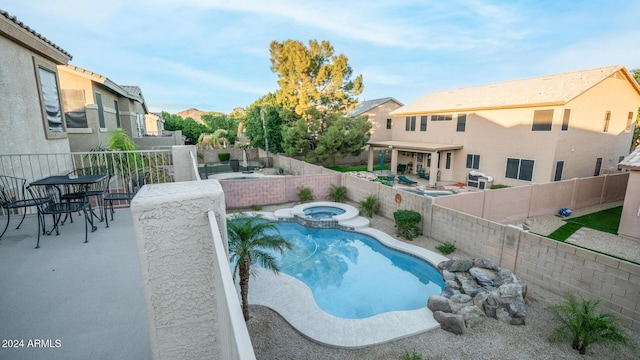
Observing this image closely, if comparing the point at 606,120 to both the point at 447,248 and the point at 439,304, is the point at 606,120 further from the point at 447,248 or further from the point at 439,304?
the point at 439,304

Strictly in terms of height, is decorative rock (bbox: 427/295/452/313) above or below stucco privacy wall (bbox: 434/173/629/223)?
below

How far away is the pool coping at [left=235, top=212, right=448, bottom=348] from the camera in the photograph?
6.04 meters

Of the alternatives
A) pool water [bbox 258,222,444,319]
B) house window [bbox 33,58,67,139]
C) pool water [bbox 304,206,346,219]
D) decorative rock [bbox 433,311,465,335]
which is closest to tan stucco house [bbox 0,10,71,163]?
house window [bbox 33,58,67,139]

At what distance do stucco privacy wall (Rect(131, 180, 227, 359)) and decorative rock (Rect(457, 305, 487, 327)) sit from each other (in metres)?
6.12

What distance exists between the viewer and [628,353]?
551 cm

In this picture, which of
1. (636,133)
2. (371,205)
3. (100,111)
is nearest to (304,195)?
(371,205)

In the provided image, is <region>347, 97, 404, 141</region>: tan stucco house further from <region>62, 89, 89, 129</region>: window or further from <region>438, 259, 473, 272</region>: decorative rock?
<region>62, 89, 89, 129</region>: window

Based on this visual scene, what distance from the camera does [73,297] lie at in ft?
10.9

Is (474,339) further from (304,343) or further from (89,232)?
(89,232)

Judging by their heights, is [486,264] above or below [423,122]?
below

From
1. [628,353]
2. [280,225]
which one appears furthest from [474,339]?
[280,225]

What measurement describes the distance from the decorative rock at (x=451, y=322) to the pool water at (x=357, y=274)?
4.82 ft

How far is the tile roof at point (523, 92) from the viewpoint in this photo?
642 inches

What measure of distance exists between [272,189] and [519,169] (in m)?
15.2
